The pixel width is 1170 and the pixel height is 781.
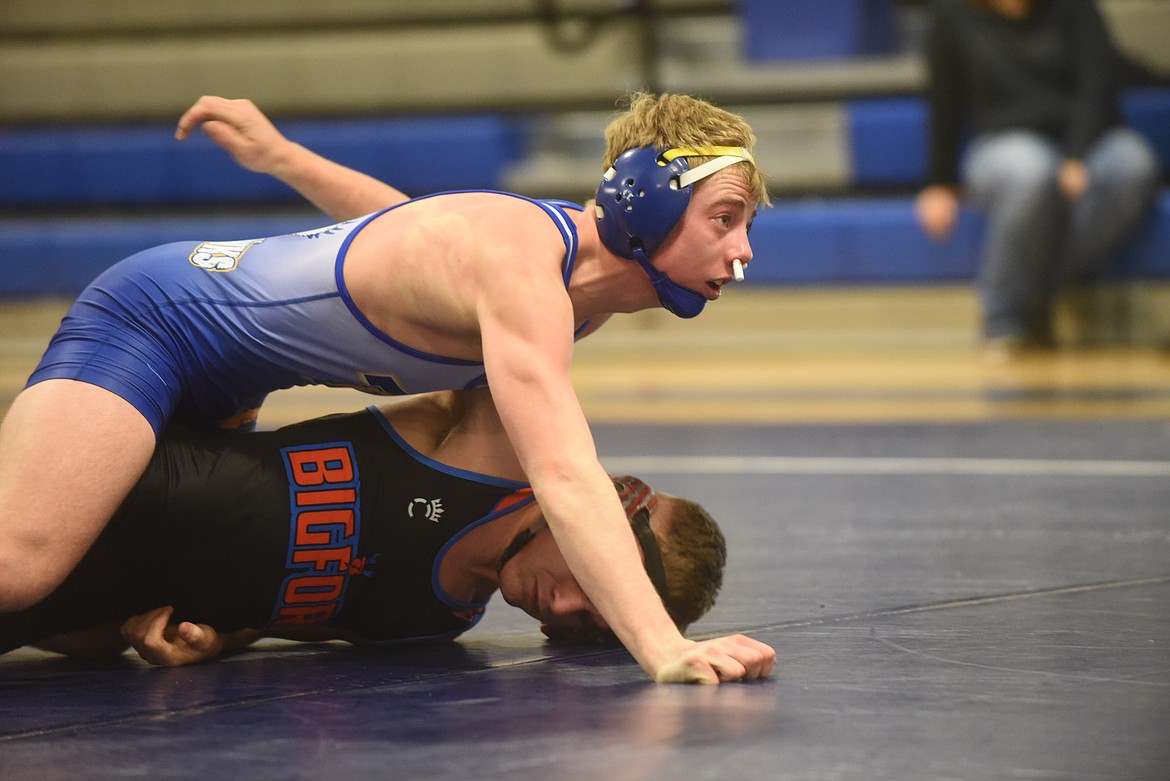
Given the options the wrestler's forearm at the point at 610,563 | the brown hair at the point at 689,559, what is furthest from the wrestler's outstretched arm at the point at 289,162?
the wrestler's forearm at the point at 610,563

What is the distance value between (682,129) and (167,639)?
1005 mm

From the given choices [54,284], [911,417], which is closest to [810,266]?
[911,417]

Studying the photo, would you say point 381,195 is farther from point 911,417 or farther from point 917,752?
point 911,417

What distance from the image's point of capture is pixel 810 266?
291 inches

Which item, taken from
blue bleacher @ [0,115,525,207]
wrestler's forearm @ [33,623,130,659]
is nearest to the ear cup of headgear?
wrestler's forearm @ [33,623,130,659]

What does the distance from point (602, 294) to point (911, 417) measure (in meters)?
2.92

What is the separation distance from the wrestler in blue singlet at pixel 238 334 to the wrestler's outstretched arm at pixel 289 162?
0.34 meters

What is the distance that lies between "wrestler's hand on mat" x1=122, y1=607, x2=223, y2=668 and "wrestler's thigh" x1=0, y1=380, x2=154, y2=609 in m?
0.14

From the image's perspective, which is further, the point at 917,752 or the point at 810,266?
the point at 810,266

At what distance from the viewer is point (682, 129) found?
2.29 meters

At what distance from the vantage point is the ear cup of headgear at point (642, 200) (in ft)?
7.38

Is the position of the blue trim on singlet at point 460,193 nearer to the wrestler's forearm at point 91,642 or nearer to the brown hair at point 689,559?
the brown hair at point 689,559

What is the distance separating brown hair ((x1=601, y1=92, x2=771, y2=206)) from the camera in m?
2.29

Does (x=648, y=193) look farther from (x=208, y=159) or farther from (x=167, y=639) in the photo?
(x=208, y=159)
